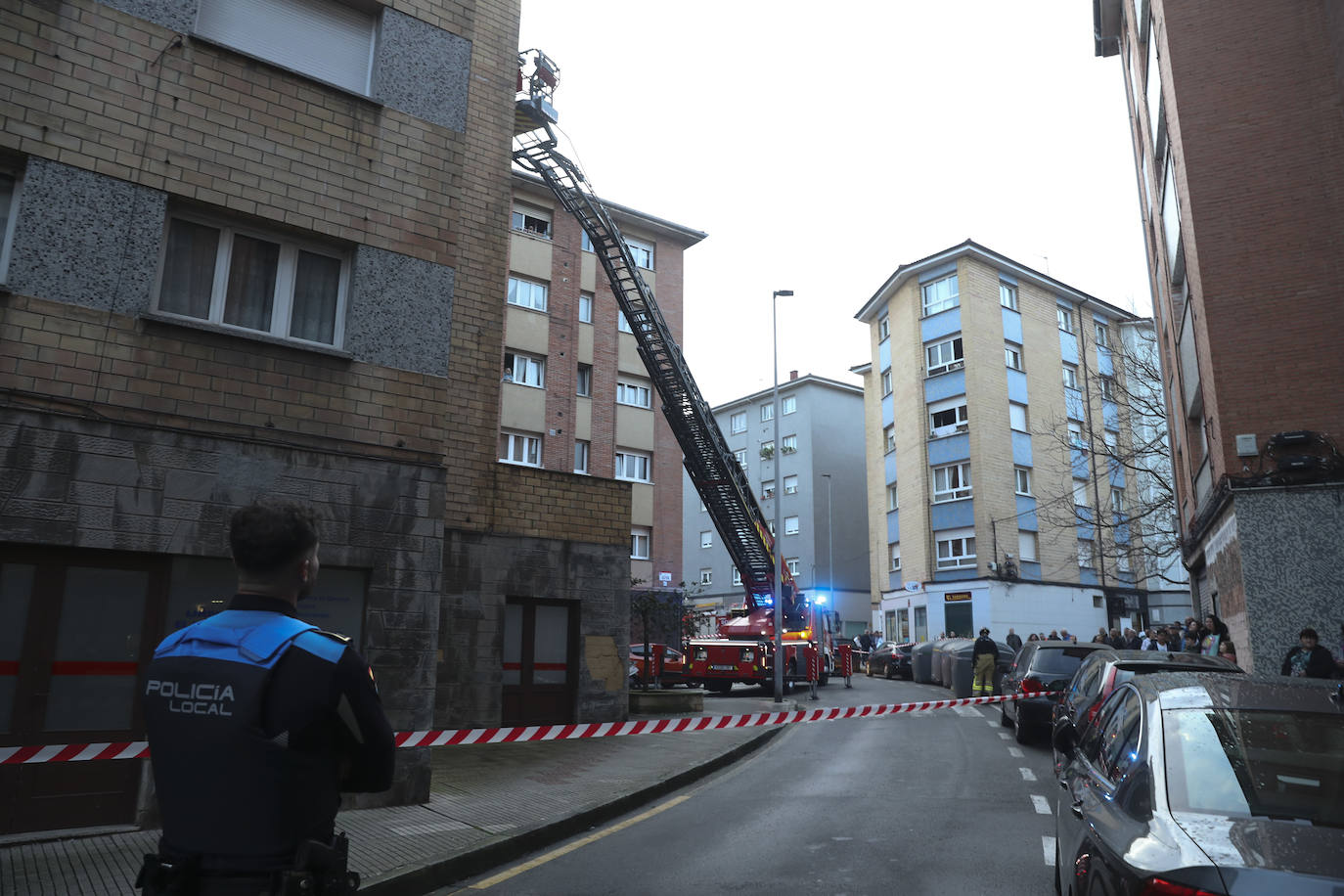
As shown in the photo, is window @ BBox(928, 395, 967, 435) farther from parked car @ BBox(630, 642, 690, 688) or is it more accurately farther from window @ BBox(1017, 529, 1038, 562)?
parked car @ BBox(630, 642, 690, 688)

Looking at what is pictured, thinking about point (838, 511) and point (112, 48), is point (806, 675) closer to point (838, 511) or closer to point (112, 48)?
point (112, 48)

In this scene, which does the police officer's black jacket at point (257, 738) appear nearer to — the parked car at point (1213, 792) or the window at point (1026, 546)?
the parked car at point (1213, 792)

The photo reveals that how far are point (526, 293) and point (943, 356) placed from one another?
1868 cm

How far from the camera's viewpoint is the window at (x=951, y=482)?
126 ft

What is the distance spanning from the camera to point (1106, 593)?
39.8m

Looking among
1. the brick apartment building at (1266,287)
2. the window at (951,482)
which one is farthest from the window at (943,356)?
the brick apartment building at (1266,287)

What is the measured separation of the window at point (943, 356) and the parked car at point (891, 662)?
41.9 ft

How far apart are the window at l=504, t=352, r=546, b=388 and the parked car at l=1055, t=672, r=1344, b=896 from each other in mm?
27773

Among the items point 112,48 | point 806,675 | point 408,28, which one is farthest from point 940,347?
point 112,48

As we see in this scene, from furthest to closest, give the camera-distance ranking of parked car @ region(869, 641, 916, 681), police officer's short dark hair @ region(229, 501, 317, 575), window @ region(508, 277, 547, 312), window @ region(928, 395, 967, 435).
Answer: window @ region(928, 395, 967, 435) → window @ region(508, 277, 547, 312) → parked car @ region(869, 641, 916, 681) → police officer's short dark hair @ region(229, 501, 317, 575)

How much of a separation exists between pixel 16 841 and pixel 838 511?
49401mm

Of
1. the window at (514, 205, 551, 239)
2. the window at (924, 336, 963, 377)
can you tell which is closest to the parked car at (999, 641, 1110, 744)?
the window at (514, 205, 551, 239)

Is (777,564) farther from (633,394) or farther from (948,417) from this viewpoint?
(948,417)

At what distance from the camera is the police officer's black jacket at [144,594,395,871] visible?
97.7 inches
